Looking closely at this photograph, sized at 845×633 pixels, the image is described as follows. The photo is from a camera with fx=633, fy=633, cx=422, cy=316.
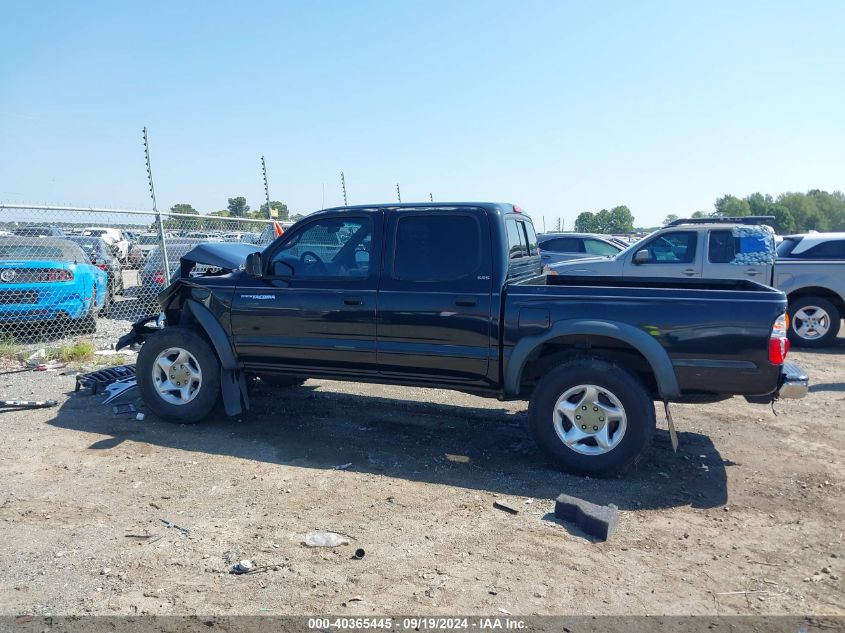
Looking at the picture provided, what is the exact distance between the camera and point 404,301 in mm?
5043

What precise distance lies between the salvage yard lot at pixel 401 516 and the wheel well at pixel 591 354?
28.3 inches

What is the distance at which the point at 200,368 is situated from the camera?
568 cm

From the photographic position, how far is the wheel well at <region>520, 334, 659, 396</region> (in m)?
4.67

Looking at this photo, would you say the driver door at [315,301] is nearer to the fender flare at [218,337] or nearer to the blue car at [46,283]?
the fender flare at [218,337]

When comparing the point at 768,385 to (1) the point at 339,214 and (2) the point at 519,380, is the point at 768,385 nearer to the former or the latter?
(2) the point at 519,380

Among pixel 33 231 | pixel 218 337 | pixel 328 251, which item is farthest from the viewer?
pixel 33 231

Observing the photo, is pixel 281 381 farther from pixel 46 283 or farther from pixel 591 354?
pixel 46 283

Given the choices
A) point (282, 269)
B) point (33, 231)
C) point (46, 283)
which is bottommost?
point (46, 283)

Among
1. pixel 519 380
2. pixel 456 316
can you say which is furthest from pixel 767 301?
pixel 456 316

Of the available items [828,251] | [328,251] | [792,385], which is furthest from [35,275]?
[828,251]

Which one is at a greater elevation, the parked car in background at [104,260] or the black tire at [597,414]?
the parked car in background at [104,260]

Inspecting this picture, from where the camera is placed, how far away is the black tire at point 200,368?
18.6ft

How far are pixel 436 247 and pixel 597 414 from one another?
178 centimetres

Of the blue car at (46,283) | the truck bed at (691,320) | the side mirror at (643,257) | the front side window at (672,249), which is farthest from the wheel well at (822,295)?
the blue car at (46,283)
